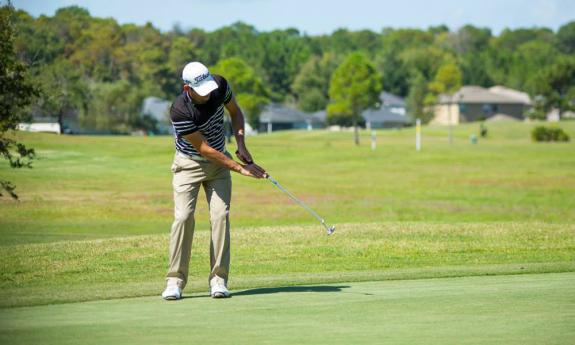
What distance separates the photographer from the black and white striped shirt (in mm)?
9523

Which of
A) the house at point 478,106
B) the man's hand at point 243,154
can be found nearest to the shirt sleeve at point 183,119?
the man's hand at point 243,154

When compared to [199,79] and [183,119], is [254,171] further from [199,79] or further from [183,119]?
[199,79]

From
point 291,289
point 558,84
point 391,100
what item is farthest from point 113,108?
point 291,289

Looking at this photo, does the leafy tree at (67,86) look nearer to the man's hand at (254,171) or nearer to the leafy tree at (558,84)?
the man's hand at (254,171)

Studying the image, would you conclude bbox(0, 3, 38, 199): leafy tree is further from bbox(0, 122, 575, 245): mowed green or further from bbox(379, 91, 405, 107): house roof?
bbox(379, 91, 405, 107): house roof

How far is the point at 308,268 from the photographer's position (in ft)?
44.6

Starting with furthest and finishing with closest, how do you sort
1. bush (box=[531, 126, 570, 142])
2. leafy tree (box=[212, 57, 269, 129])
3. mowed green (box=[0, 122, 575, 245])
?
1. leafy tree (box=[212, 57, 269, 129])
2. bush (box=[531, 126, 570, 142])
3. mowed green (box=[0, 122, 575, 245])

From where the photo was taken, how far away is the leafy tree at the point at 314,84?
170000 mm

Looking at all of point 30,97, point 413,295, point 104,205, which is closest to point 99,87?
point 104,205

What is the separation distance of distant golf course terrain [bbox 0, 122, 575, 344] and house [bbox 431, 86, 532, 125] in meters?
114

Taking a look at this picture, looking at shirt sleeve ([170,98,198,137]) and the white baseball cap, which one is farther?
shirt sleeve ([170,98,198,137])

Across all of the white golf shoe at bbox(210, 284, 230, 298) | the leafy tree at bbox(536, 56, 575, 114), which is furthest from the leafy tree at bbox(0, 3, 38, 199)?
the leafy tree at bbox(536, 56, 575, 114)

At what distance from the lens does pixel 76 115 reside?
106 m

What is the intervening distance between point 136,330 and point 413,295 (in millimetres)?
3074
